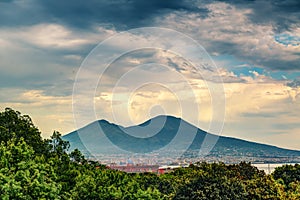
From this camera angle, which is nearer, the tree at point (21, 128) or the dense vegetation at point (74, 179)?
the dense vegetation at point (74, 179)

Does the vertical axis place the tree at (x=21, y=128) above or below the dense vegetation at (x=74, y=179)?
above

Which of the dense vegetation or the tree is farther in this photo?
the tree

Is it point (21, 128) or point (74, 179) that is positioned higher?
point (21, 128)

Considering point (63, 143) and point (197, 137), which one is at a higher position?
point (197, 137)

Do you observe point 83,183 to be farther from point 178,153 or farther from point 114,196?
point 178,153

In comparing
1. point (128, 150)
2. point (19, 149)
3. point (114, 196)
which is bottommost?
point (114, 196)

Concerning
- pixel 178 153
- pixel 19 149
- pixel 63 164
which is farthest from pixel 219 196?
pixel 178 153

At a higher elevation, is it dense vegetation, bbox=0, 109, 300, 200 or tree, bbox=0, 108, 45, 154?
tree, bbox=0, 108, 45, 154

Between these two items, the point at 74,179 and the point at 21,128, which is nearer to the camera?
the point at 74,179
